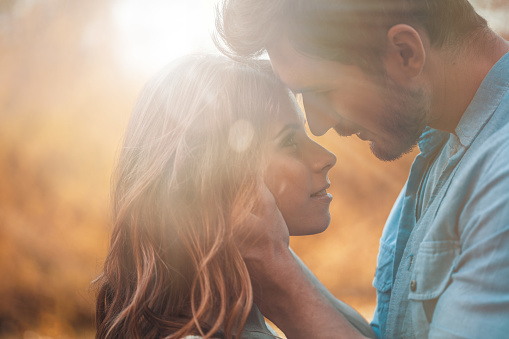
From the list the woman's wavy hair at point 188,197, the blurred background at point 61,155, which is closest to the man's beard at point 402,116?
the woman's wavy hair at point 188,197

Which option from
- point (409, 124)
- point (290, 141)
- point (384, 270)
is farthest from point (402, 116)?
point (384, 270)

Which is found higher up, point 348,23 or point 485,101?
point 348,23

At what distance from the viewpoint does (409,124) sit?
2.99ft

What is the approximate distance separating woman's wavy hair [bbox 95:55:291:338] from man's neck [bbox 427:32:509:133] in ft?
1.01

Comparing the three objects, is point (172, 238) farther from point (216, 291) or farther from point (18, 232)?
point (18, 232)

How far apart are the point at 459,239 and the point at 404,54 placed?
358 millimetres

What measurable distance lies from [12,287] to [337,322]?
5.95ft

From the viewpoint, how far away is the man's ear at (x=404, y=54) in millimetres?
816

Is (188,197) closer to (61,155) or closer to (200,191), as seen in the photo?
(200,191)

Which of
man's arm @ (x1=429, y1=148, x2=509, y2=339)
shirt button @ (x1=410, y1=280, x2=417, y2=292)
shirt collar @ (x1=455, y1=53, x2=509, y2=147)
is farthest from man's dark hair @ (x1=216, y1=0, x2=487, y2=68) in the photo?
shirt button @ (x1=410, y1=280, x2=417, y2=292)

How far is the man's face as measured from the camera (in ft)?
2.86

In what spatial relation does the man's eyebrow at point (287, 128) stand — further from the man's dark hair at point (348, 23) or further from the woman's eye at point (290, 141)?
the man's dark hair at point (348, 23)

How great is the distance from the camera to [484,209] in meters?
0.65

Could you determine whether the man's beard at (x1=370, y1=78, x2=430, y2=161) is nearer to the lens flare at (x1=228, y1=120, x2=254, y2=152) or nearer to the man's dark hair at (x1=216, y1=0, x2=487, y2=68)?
the man's dark hair at (x1=216, y1=0, x2=487, y2=68)
